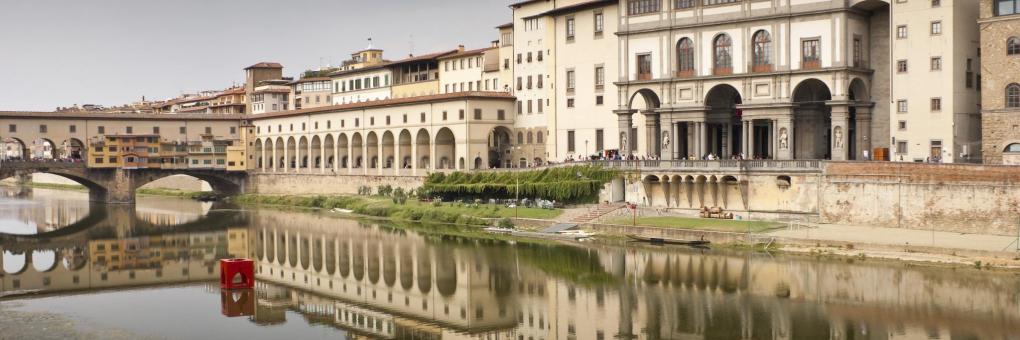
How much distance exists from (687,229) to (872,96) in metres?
13.0

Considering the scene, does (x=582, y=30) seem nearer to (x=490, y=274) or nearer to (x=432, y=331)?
(x=490, y=274)

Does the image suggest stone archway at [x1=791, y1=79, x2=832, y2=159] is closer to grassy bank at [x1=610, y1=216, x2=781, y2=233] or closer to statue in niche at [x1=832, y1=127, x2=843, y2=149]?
statue in niche at [x1=832, y1=127, x2=843, y2=149]

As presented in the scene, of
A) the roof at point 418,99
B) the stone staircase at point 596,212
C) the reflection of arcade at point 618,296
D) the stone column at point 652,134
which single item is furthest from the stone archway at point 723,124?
the roof at point 418,99

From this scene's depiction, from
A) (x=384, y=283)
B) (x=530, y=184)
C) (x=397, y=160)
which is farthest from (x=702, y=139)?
(x=397, y=160)

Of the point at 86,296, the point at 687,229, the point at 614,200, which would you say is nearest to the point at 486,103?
the point at 614,200

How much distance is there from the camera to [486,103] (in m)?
75.7

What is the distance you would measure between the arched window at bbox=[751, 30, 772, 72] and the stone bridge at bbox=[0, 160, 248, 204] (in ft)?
190

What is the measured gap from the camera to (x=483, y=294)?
4016cm

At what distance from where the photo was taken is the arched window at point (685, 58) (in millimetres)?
60062

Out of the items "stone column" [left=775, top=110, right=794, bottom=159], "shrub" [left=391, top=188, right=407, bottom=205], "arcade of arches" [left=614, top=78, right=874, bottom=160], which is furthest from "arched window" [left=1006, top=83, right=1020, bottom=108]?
"shrub" [left=391, top=188, right=407, bottom=205]

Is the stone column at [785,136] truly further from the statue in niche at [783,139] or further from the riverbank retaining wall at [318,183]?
the riverbank retaining wall at [318,183]


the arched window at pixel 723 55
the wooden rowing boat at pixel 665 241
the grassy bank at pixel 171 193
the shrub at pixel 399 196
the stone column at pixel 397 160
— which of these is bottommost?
the wooden rowing boat at pixel 665 241

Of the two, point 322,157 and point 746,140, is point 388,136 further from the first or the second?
point 746,140

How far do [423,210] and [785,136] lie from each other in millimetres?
23636
